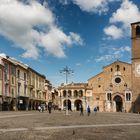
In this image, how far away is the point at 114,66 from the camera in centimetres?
8619

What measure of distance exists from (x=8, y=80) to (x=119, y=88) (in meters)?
31.6

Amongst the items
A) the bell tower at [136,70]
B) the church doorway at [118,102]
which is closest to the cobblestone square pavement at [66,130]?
the bell tower at [136,70]

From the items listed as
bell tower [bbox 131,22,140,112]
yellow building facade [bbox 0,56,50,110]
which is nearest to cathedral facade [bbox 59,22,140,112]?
bell tower [bbox 131,22,140,112]

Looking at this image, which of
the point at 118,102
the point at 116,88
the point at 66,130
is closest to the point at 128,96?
the point at 118,102

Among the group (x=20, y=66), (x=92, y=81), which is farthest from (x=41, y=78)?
(x=20, y=66)

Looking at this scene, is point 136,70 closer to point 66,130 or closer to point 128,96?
point 128,96

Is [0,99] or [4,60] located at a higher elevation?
[4,60]

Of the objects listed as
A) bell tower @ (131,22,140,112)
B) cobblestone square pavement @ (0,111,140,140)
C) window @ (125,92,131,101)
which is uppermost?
bell tower @ (131,22,140,112)

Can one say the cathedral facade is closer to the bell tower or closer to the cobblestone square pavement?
the bell tower

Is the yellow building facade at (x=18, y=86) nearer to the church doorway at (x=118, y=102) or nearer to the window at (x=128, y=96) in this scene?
the church doorway at (x=118, y=102)

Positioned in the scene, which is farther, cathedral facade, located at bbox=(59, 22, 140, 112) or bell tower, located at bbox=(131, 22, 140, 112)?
cathedral facade, located at bbox=(59, 22, 140, 112)

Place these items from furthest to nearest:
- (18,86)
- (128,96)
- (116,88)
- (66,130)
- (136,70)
Answer: (116,88) < (128,96) < (136,70) < (18,86) < (66,130)

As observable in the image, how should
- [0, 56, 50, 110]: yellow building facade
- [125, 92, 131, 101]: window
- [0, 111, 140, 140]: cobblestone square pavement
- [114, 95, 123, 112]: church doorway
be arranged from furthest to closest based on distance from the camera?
[114, 95, 123, 112]: church doorway, [125, 92, 131, 101]: window, [0, 56, 50, 110]: yellow building facade, [0, 111, 140, 140]: cobblestone square pavement

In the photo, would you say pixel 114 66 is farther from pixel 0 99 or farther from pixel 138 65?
pixel 0 99
